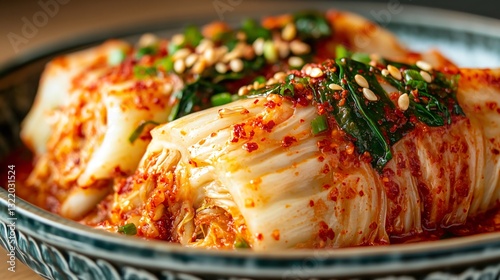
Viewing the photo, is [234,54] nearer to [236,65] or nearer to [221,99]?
[236,65]

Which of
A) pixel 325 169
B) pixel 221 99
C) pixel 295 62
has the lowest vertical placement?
pixel 325 169

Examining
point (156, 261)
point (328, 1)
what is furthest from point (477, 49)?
point (156, 261)

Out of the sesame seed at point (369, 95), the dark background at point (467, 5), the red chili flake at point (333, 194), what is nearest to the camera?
the red chili flake at point (333, 194)

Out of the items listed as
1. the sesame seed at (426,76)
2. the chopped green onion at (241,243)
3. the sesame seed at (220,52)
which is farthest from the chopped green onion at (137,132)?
the sesame seed at (426,76)

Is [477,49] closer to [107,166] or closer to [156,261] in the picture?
[107,166]

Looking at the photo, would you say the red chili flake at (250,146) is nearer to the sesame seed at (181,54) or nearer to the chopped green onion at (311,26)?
the sesame seed at (181,54)

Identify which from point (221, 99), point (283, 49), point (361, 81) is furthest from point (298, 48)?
point (361, 81)

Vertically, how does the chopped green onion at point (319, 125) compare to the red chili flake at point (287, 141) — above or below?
above

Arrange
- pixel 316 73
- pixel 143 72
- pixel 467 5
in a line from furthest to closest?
pixel 467 5, pixel 143 72, pixel 316 73
